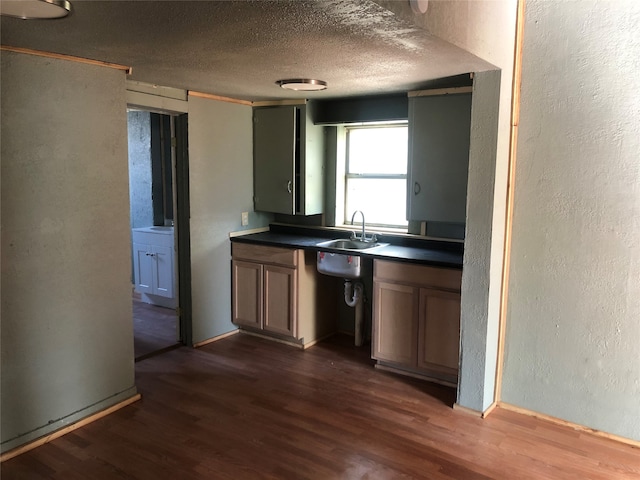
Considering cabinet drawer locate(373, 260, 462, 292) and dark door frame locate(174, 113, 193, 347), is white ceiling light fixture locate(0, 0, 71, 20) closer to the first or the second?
dark door frame locate(174, 113, 193, 347)

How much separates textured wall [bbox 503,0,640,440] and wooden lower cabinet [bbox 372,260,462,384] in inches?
16.3

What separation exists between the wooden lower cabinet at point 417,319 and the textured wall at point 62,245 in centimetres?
170

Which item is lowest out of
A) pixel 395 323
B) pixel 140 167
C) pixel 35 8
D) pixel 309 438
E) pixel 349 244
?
pixel 309 438

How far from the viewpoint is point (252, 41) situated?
7.39ft

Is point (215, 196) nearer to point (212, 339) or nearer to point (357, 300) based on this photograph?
point (212, 339)

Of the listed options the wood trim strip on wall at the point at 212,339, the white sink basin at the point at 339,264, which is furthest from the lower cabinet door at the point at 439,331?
the wood trim strip on wall at the point at 212,339

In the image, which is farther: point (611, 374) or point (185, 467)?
point (611, 374)

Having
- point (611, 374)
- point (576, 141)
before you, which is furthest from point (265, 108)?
point (611, 374)

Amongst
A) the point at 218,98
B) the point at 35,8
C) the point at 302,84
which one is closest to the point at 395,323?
the point at 302,84

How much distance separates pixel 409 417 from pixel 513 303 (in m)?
0.93

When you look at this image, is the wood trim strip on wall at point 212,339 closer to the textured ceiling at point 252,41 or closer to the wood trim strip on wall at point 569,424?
the textured ceiling at point 252,41

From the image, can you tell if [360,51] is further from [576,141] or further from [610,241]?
[610,241]

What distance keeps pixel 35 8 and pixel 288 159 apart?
257 centimetres

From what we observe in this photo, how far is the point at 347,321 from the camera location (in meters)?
4.47
